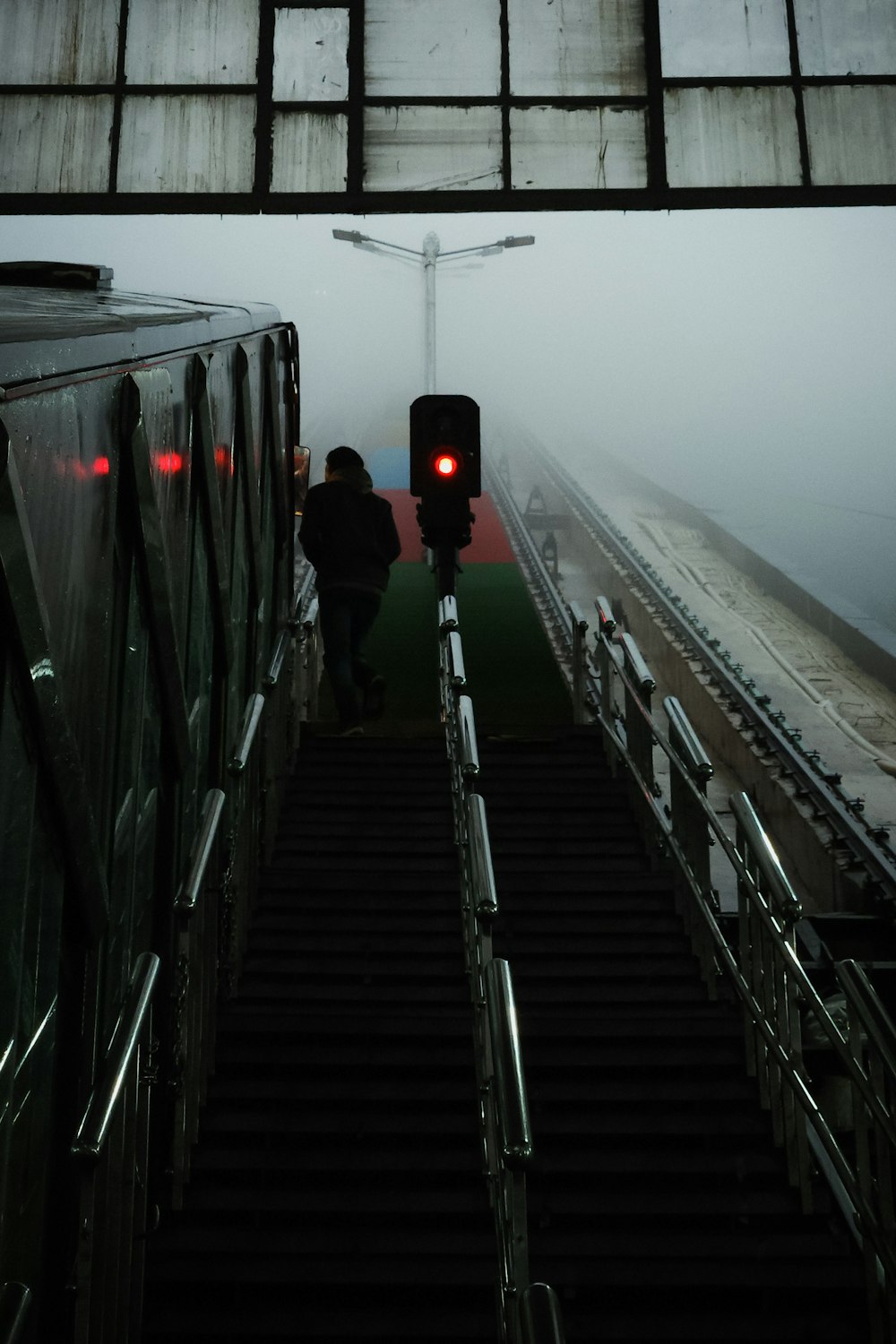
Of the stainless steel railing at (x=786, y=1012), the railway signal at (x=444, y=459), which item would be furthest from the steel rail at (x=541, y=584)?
the stainless steel railing at (x=786, y=1012)

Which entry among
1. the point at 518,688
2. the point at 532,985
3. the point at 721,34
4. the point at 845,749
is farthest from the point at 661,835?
the point at 721,34

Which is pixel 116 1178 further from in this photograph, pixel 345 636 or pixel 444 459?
pixel 444 459

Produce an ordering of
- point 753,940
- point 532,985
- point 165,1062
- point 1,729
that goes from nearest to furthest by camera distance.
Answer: point 1,729 < point 165,1062 < point 753,940 < point 532,985

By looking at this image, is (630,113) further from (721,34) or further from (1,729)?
(1,729)

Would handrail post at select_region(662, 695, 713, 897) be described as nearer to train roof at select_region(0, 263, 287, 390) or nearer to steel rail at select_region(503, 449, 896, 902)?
steel rail at select_region(503, 449, 896, 902)

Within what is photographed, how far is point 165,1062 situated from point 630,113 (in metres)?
7.37

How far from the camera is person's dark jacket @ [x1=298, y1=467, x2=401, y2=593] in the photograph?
246 inches

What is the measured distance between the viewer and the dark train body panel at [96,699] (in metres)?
2.15

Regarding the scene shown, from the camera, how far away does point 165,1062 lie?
3.37 metres

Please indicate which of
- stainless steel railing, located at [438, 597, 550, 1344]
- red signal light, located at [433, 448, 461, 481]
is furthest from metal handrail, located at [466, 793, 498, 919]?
red signal light, located at [433, 448, 461, 481]

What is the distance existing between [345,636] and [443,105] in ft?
14.3

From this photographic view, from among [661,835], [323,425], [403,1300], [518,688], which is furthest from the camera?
[323,425]

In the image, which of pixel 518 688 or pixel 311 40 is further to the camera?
pixel 518 688

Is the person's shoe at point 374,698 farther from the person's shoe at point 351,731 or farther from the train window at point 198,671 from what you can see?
the train window at point 198,671
